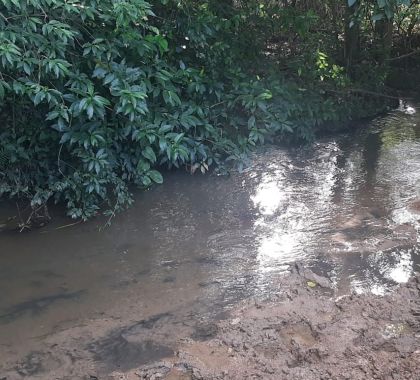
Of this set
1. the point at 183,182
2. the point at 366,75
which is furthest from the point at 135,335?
the point at 366,75

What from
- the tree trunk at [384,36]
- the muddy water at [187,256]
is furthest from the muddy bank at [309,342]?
the tree trunk at [384,36]

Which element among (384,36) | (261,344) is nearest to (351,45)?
(384,36)

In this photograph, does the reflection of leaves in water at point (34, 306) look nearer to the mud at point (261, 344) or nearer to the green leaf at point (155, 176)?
the mud at point (261, 344)


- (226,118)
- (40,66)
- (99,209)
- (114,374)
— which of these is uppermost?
(40,66)

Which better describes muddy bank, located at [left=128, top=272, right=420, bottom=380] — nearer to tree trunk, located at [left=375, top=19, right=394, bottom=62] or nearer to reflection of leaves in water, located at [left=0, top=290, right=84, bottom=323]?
reflection of leaves in water, located at [left=0, top=290, right=84, bottom=323]

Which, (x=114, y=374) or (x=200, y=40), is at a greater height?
(x=200, y=40)

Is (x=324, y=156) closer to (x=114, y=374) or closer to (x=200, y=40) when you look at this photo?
(x=200, y=40)

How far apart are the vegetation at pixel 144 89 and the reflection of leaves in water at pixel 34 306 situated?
44.4 inches

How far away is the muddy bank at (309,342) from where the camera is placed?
307 cm

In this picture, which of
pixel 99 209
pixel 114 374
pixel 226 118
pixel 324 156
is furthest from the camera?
pixel 324 156

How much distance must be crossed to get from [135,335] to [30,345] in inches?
26.8

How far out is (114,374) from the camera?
10.2ft

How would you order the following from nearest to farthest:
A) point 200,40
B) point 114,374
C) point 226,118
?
point 114,374
point 200,40
point 226,118

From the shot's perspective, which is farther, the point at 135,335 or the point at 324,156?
the point at 324,156
